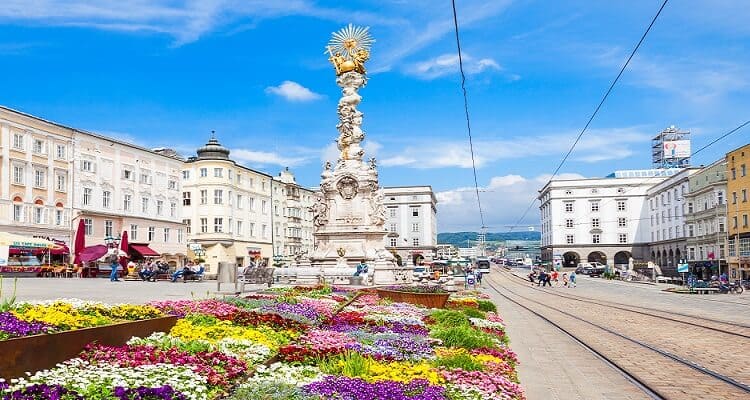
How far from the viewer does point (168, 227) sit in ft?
245

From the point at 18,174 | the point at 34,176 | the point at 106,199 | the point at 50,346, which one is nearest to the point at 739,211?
the point at 106,199

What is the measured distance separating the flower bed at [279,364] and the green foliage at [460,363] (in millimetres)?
19

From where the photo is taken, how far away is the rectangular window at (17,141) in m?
52.3

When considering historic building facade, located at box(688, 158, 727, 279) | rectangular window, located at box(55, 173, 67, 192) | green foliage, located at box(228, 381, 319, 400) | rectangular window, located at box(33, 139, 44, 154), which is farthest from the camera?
historic building facade, located at box(688, 158, 727, 279)

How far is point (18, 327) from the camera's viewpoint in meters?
8.77

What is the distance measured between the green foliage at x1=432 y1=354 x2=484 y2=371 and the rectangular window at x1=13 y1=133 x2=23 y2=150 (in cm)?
5124

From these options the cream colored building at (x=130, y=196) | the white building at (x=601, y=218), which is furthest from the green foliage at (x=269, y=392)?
the white building at (x=601, y=218)

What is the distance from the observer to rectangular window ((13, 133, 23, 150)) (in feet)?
172

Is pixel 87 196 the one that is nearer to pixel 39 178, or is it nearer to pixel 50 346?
pixel 39 178

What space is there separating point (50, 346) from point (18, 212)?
5022cm

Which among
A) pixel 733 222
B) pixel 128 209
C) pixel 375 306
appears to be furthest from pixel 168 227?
pixel 733 222

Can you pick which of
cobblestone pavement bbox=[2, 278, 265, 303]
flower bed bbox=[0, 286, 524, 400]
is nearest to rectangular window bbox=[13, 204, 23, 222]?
cobblestone pavement bbox=[2, 278, 265, 303]

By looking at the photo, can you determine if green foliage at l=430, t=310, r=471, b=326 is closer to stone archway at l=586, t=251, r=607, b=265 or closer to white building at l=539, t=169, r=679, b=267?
white building at l=539, t=169, r=679, b=267

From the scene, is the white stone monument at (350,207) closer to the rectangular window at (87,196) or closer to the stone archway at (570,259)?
the rectangular window at (87,196)
